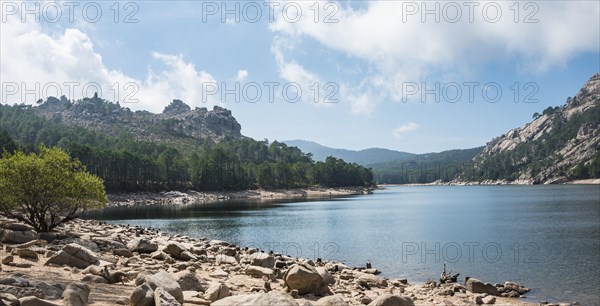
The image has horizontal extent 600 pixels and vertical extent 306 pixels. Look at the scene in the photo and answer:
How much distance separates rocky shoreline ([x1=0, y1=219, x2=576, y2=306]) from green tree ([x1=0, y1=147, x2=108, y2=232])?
105 inches

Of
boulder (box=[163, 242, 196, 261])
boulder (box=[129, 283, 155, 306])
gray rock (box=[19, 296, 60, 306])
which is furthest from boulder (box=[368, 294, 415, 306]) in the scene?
boulder (box=[163, 242, 196, 261])

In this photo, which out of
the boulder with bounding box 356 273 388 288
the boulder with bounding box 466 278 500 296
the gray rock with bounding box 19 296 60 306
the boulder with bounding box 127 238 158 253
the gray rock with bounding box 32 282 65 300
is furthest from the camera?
the boulder with bounding box 127 238 158 253

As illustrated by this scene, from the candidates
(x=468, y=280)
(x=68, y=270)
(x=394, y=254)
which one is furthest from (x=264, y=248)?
(x=68, y=270)

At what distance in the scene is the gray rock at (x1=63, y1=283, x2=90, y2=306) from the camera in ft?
47.9

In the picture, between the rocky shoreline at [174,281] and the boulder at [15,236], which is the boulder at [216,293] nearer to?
the rocky shoreline at [174,281]

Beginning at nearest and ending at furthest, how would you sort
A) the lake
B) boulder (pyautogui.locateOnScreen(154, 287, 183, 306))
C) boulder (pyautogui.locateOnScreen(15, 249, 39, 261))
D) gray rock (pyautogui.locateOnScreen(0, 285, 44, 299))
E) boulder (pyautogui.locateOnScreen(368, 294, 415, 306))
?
boulder (pyautogui.locateOnScreen(154, 287, 183, 306))
gray rock (pyautogui.locateOnScreen(0, 285, 44, 299))
boulder (pyautogui.locateOnScreen(368, 294, 415, 306))
boulder (pyautogui.locateOnScreen(15, 249, 39, 261))
the lake

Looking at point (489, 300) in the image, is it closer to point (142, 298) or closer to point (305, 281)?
point (305, 281)

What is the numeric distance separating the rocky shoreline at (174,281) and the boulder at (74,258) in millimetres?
46

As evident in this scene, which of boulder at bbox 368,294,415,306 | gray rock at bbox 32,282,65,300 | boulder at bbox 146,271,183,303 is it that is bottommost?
boulder at bbox 368,294,415,306

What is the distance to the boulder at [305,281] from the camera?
23375 millimetres

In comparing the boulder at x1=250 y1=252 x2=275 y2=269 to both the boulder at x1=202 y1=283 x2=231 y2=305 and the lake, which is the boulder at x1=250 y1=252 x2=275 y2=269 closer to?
the lake

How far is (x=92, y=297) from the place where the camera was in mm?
16719

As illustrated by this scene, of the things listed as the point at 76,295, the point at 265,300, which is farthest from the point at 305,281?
the point at 76,295

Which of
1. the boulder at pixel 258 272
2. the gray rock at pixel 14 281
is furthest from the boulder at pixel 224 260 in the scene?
the gray rock at pixel 14 281
